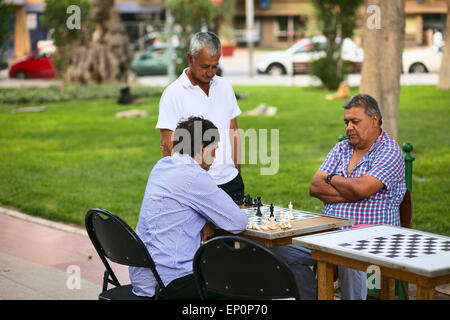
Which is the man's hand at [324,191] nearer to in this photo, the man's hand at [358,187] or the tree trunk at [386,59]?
the man's hand at [358,187]

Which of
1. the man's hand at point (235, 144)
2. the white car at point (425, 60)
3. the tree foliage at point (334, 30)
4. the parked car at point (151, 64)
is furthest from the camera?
the parked car at point (151, 64)

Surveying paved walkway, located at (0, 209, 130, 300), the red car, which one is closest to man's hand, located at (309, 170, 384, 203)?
paved walkway, located at (0, 209, 130, 300)

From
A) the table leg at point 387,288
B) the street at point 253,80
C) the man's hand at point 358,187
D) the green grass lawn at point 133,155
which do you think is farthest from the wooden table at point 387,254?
the street at point 253,80

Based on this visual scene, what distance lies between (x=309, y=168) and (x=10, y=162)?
4.86 metres

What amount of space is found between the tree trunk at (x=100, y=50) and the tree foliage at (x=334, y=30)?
21.3 feet

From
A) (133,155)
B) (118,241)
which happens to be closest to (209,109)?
(118,241)

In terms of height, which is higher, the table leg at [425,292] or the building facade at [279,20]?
the building facade at [279,20]

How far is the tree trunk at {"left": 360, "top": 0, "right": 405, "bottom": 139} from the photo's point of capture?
28.5 feet

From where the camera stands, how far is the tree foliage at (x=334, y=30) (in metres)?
20.8

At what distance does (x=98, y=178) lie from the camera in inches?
409

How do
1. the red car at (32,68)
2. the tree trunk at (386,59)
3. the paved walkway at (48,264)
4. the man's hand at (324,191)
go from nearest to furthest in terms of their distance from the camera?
the man's hand at (324,191) → the paved walkway at (48,264) → the tree trunk at (386,59) → the red car at (32,68)

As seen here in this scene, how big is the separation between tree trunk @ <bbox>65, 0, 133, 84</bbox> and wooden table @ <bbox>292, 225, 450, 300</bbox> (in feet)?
65.2
